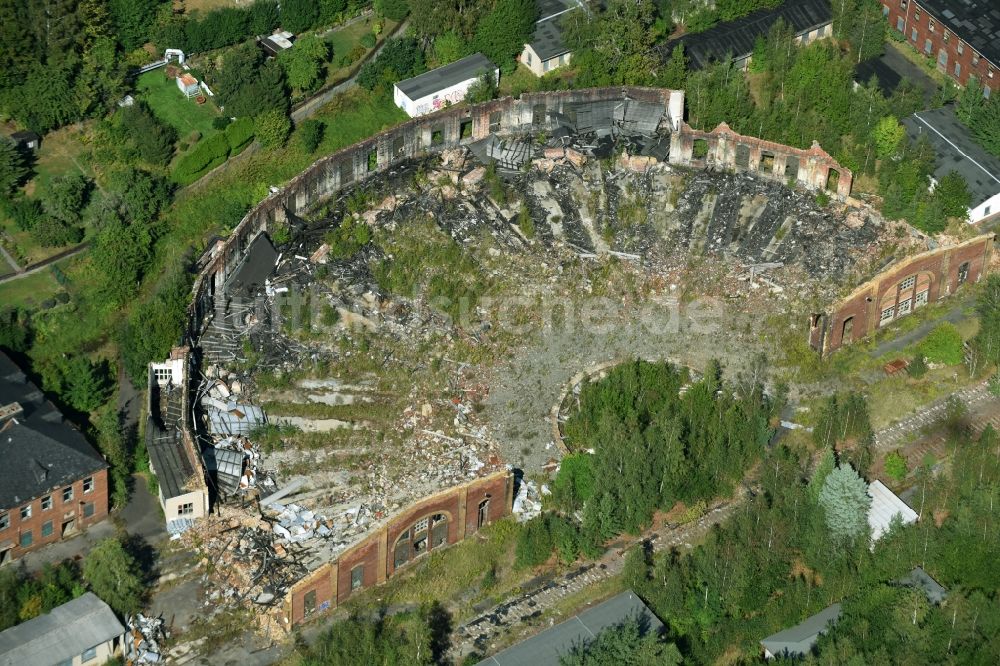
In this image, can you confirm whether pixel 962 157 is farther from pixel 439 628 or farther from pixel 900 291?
pixel 439 628

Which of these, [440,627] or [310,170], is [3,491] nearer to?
[440,627]

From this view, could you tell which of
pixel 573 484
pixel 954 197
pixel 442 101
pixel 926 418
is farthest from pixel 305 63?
pixel 926 418

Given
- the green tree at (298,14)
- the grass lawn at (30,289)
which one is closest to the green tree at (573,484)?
the grass lawn at (30,289)

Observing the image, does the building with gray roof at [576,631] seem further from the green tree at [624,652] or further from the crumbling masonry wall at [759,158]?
the crumbling masonry wall at [759,158]

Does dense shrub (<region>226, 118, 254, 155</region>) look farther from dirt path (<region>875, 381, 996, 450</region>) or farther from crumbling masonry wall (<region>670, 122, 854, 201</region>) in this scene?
dirt path (<region>875, 381, 996, 450</region>)

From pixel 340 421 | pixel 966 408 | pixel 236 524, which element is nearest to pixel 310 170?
pixel 340 421

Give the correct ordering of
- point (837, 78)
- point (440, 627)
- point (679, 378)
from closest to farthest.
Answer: point (440, 627)
point (679, 378)
point (837, 78)

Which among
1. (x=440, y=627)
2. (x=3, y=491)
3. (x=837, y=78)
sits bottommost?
(x=440, y=627)
